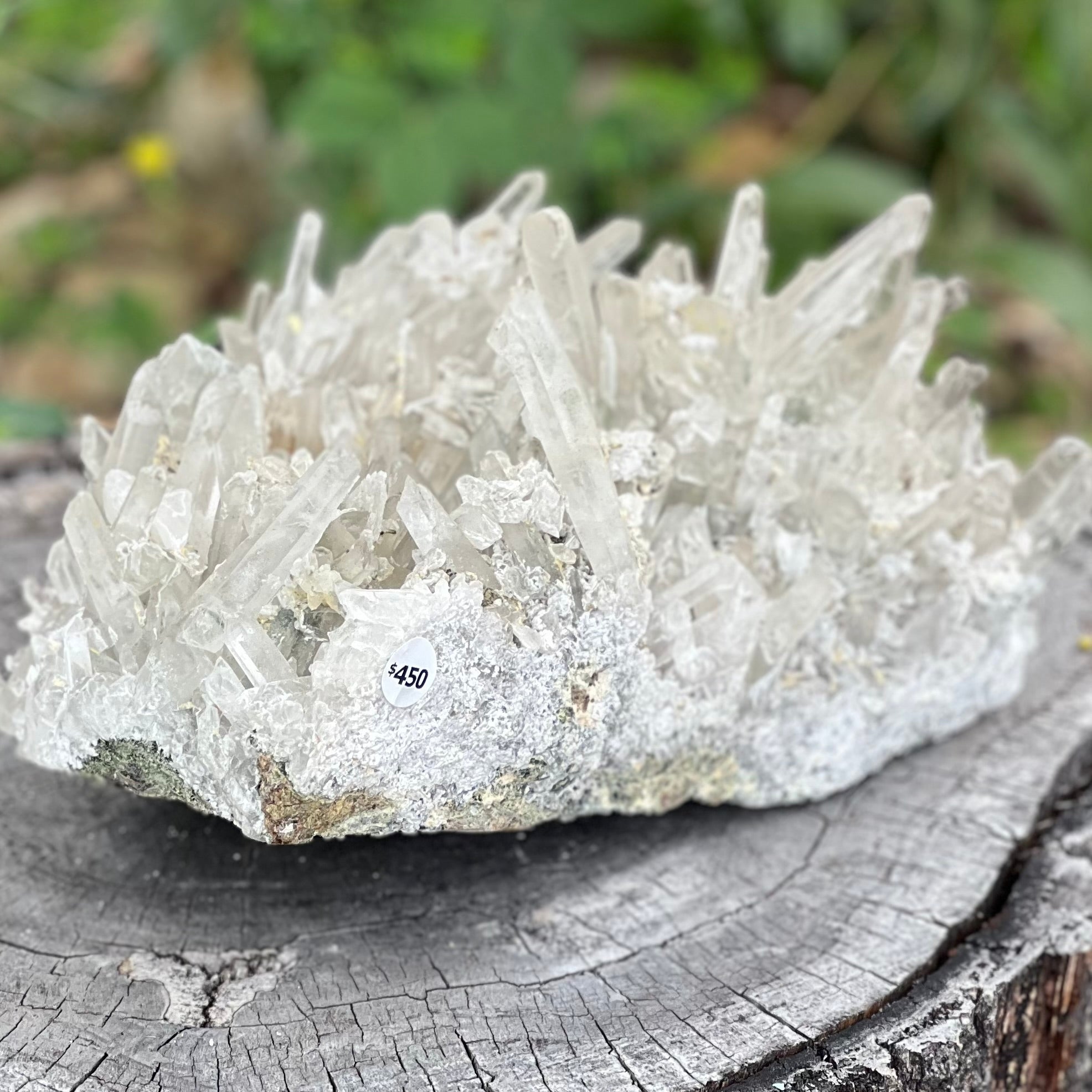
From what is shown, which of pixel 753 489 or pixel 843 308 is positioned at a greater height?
pixel 843 308

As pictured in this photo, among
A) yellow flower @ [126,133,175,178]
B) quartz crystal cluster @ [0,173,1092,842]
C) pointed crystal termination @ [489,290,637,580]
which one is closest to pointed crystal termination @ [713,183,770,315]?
quartz crystal cluster @ [0,173,1092,842]

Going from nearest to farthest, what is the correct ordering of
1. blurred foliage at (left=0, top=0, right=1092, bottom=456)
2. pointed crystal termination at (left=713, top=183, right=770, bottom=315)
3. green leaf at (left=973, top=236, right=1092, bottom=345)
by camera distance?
pointed crystal termination at (left=713, top=183, right=770, bottom=315), blurred foliage at (left=0, top=0, right=1092, bottom=456), green leaf at (left=973, top=236, right=1092, bottom=345)

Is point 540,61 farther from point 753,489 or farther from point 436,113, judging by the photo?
point 753,489

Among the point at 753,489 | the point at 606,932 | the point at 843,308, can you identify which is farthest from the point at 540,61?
the point at 606,932

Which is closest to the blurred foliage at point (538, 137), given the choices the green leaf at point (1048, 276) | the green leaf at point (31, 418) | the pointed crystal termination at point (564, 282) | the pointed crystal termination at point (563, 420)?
the green leaf at point (1048, 276)

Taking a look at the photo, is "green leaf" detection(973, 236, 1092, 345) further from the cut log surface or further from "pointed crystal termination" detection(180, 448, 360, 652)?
"pointed crystal termination" detection(180, 448, 360, 652)
